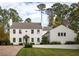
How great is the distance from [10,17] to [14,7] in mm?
201

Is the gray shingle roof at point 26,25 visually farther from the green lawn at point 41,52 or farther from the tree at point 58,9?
the green lawn at point 41,52

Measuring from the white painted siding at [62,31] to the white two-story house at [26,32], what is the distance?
0.58ft

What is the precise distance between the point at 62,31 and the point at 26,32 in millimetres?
674

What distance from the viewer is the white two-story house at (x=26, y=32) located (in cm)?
13925

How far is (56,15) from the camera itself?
457ft

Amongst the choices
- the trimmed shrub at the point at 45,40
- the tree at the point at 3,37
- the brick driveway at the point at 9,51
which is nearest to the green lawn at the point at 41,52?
the brick driveway at the point at 9,51

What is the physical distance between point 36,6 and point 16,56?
1.01m

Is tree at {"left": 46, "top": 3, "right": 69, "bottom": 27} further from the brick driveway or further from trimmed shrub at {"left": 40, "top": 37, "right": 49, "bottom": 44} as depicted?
the brick driveway

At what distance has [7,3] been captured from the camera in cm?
13912

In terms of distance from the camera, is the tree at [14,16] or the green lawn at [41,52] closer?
the green lawn at [41,52]

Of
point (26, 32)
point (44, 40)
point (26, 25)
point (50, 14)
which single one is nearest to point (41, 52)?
point (44, 40)

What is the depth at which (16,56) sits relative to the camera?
139 metres

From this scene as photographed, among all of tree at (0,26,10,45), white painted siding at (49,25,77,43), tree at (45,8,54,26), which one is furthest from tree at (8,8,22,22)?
white painted siding at (49,25,77,43)

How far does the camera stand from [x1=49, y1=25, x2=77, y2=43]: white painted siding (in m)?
139
